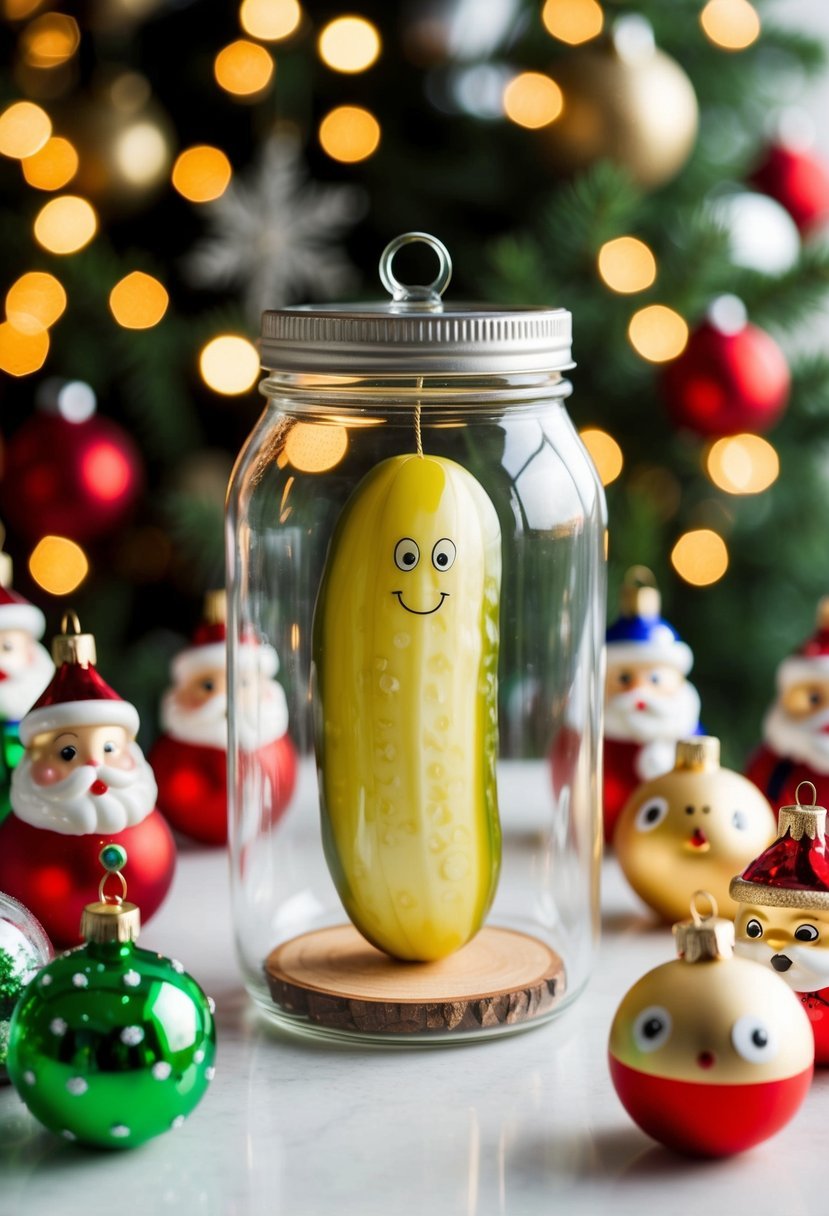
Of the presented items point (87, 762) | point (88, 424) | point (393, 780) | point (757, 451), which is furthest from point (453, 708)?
point (757, 451)

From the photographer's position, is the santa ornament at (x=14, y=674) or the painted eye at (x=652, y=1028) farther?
the santa ornament at (x=14, y=674)

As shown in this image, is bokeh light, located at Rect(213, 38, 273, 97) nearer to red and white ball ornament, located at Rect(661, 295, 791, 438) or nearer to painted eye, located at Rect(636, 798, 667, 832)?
red and white ball ornament, located at Rect(661, 295, 791, 438)

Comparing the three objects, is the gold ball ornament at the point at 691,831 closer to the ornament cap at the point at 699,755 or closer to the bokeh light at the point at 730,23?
the ornament cap at the point at 699,755

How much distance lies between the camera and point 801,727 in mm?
947

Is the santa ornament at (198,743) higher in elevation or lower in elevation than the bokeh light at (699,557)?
lower

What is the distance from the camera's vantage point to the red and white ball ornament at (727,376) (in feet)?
4.82

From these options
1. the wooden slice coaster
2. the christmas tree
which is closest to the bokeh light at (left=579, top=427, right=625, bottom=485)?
the christmas tree

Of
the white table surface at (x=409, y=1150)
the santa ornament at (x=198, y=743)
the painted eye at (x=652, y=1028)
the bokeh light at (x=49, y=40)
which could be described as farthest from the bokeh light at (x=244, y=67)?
the painted eye at (x=652, y=1028)

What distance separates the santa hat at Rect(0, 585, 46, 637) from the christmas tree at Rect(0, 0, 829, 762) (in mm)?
528

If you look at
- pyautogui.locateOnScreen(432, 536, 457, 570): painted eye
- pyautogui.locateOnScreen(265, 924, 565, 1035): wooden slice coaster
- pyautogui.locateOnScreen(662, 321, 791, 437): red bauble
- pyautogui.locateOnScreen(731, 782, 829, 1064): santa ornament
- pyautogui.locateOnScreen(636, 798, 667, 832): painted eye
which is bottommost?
pyautogui.locateOnScreen(265, 924, 565, 1035): wooden slice coaster

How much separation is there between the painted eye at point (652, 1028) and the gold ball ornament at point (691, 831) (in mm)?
254

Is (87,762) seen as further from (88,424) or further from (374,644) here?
(88,424)

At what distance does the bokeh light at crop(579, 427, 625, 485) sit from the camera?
1597 millimetres

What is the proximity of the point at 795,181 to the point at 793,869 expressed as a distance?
1.17 metres
